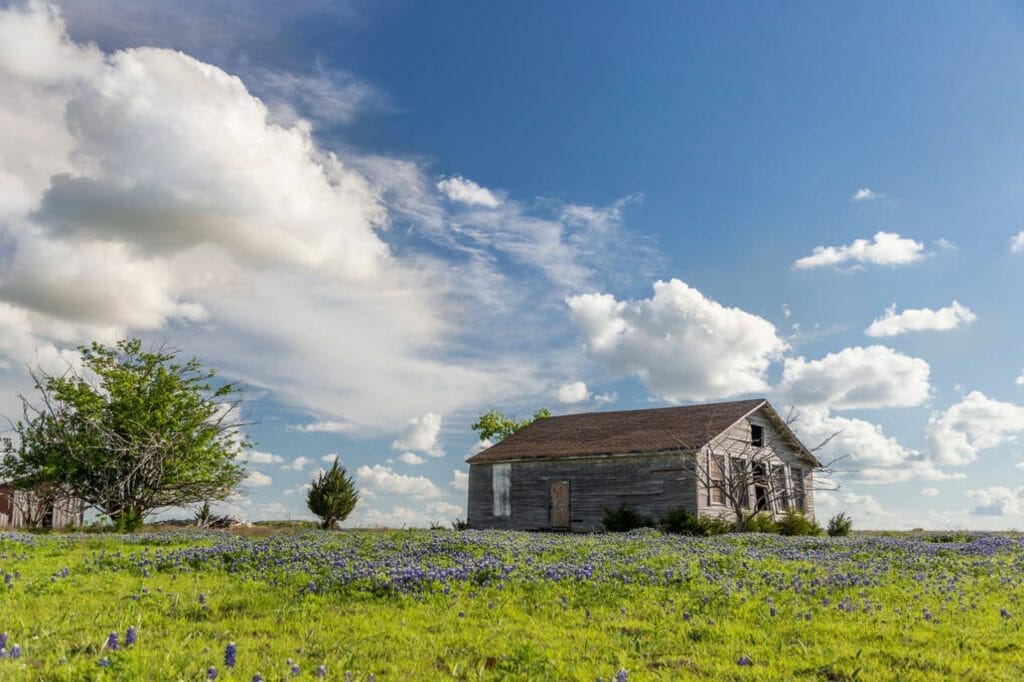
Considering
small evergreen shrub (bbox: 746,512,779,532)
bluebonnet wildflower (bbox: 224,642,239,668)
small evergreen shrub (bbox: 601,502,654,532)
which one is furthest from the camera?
small evergreen shrub (bbox: 601,502,654,532)

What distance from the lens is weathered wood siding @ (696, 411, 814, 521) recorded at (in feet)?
118

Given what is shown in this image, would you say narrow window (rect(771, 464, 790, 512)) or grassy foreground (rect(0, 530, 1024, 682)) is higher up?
narrow window (rect(771, 464, 790, 512))

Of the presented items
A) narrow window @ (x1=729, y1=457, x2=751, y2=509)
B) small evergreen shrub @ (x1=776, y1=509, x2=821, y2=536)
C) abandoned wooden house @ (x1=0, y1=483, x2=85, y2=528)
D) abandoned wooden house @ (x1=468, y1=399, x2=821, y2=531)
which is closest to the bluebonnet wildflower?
abandoned wooden house @ (x1=468, y1=399, x2=821, y2=531)

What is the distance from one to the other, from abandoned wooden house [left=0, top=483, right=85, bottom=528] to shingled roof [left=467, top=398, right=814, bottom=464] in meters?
21.2

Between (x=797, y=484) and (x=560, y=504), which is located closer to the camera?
(x=560, y=504)

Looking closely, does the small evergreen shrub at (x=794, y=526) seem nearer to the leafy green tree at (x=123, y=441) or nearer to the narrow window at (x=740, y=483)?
the narrow window at (x=740, y=483)

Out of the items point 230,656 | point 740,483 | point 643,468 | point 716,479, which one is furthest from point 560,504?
point 230,656

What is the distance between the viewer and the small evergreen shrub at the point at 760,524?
3391 cm

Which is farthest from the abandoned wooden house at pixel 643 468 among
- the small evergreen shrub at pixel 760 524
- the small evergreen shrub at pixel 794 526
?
the small evergreen shrub at pixel 794 526

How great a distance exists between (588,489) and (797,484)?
1421 centimetres

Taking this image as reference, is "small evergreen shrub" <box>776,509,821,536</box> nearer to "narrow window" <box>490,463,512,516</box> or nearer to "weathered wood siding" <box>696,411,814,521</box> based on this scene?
"weathered wood siding" <box>696,411,814,521</box>

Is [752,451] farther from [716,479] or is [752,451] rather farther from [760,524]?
[760,524]

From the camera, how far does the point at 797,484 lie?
44.1 m

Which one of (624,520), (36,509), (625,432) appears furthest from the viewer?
(36,509)
